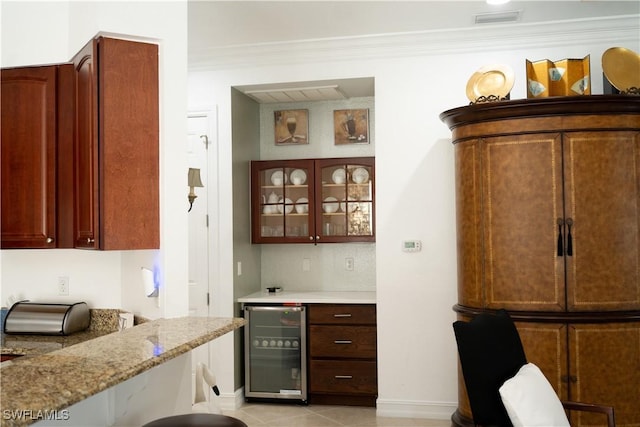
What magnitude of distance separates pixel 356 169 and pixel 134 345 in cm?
318

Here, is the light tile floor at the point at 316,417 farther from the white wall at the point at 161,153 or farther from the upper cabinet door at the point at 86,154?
the upper cabinet door at the point at 86,154

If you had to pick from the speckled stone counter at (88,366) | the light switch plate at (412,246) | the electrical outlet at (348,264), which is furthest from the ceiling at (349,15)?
the speckled stone counter at (88,366)

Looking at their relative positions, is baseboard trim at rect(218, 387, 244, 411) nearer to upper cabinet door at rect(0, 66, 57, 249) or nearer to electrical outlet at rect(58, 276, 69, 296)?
electrical outlet at rect(58, 276, 69, 296)

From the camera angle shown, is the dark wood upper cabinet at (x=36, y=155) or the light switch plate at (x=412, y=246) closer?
the dark wood upper cabinet at (x=36, y=155)

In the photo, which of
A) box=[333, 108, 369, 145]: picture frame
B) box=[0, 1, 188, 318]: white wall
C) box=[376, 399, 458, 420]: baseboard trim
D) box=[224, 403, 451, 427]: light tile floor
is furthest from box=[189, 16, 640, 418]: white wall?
box=[0, 1, 188, 318]: white wall

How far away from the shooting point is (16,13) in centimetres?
354

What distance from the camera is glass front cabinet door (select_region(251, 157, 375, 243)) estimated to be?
5.05 m

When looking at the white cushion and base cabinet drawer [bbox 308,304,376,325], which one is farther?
base cabinet drawer [bbox 308,304,376,325]

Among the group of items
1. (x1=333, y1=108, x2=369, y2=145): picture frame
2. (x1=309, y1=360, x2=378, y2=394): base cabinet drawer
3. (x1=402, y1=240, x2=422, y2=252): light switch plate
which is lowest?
(x1=309, y1=360, x2=378, y2=394): base cabinet drawer

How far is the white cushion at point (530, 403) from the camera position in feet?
7.24

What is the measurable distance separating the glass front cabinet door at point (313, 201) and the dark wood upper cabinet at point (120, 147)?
2.22 meters

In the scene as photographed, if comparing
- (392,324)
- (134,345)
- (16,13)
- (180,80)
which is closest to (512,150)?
(392,324)

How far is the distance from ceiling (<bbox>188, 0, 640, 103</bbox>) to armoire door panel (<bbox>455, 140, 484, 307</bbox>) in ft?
3.12

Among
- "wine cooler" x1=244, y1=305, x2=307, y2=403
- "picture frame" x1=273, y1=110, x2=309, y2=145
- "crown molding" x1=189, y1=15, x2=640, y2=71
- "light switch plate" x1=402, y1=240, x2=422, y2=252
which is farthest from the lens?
"picture frame" x1=273, y1=110, x2=309, y2=145
